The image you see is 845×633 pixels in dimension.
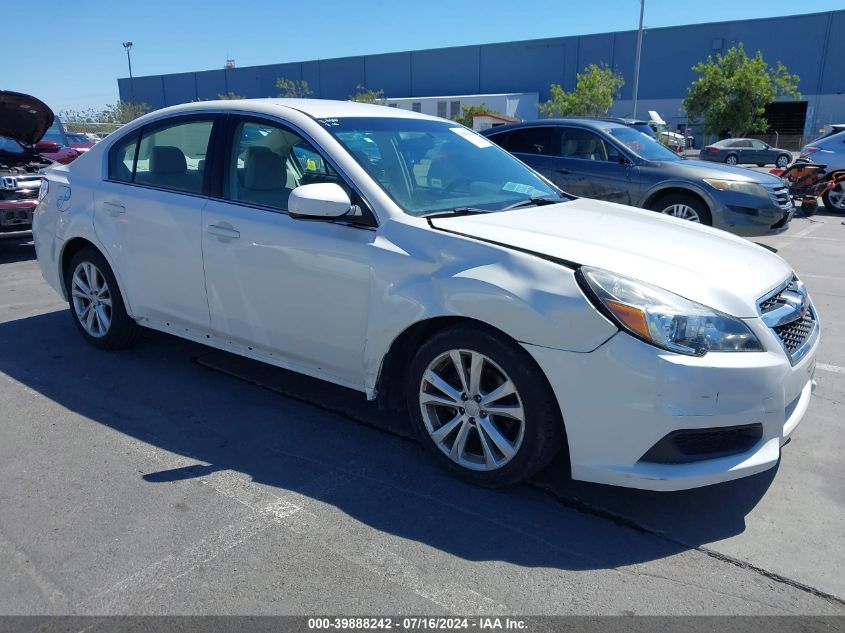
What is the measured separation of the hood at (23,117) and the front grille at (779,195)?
929 centimetres

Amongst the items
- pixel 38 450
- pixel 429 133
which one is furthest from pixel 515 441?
pixel 38 450

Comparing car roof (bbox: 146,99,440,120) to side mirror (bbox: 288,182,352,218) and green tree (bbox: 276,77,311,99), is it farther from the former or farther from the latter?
green tree (bbox: 276,77,311,99)

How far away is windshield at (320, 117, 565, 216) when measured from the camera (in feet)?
12.0

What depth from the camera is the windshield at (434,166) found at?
367 centimetres

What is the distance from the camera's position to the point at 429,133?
14.1 ft

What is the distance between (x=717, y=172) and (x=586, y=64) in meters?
49.9

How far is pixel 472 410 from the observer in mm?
3217

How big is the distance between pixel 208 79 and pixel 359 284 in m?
76.5

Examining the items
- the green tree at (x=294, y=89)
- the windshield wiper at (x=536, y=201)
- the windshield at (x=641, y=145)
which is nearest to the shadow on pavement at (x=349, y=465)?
the windshield wiper at (x=536, y=201)

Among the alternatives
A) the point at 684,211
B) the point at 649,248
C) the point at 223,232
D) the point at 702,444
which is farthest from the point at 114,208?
the point at 684,211

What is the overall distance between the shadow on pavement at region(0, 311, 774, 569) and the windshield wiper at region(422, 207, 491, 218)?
1.22 m

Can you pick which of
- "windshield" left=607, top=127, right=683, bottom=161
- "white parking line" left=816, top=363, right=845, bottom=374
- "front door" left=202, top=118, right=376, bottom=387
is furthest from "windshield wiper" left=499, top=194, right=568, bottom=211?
"windshield" left=607, top=127, right=683, bottom=161

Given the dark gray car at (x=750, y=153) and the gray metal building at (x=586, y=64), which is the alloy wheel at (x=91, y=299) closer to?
the dark gray car at (x=750, y=153)

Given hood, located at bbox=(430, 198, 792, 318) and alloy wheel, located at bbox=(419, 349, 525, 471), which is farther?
alloy wheel, located at bbox=(419, 349, 525, 471)
